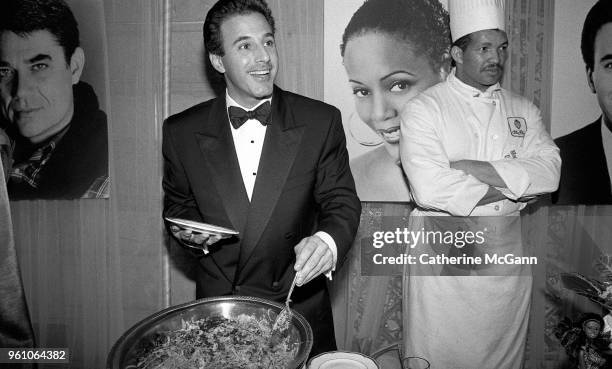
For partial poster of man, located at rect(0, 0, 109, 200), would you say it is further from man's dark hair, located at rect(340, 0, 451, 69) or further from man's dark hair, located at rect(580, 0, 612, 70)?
man's dark hair, located at rect(580, 0, 612, 70)

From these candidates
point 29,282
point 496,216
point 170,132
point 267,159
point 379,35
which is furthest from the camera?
point 29,282

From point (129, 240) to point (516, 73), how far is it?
9.34 feet

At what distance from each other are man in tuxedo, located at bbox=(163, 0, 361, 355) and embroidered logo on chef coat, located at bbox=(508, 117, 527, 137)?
1.06m

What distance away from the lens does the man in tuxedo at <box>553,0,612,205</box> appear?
262 cm

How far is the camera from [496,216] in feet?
7.10

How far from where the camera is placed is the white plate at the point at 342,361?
893 mm

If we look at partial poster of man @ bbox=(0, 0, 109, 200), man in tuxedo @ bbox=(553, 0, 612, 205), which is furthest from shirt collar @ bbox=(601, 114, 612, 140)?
partial poster of man @ bbox=(0, 0, 109, 200)

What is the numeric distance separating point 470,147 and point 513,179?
279 millimetres

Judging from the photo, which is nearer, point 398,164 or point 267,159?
point 267,159

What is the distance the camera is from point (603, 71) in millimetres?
2633

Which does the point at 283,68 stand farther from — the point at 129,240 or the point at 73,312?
the point at 73,312

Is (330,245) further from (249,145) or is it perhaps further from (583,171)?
(583,171)

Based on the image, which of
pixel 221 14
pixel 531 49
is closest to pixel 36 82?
pixel 221 14

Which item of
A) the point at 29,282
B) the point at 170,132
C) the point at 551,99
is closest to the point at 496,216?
the point at 551,99
